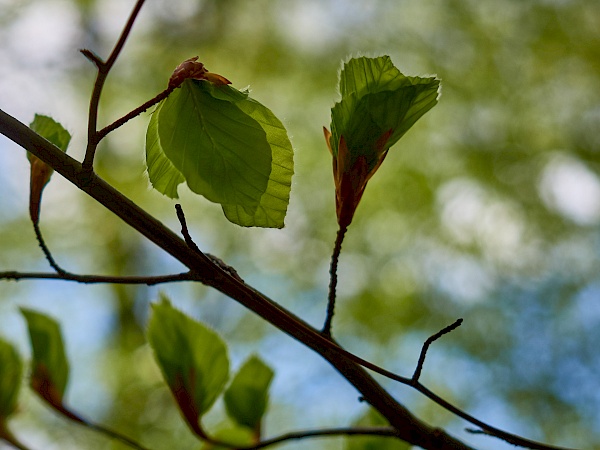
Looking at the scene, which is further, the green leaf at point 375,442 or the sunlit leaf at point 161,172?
the green leaf at point 375,442

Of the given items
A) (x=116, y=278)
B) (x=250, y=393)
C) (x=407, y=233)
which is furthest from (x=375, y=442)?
(x=407, y=233)

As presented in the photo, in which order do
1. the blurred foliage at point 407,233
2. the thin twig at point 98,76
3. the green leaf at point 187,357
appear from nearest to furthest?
the thin twig at point 98,76 < the green leaf at point 187,357 < the blurred foliage at point 407,233

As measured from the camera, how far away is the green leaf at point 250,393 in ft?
0.97

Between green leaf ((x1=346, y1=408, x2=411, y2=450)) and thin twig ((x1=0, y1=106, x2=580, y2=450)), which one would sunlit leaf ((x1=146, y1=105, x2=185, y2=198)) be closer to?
thin twig ((x1=0, y1=106, x2=580, y2=450))

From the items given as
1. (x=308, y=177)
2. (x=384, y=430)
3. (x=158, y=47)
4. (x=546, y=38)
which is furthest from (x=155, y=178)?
(x=158, y=47)

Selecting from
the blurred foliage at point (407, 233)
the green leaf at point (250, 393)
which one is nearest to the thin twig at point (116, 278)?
the green leaf at point (250, 393)

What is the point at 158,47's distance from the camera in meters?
1.80

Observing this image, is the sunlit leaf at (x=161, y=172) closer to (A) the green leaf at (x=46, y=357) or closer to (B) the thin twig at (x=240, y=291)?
(B) the thin twig at (x=240, y=291)

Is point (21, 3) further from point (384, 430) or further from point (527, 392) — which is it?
point (384, 430)

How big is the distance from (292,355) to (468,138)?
28.2 inches

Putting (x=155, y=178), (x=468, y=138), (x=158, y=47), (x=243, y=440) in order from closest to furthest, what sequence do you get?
(x=155, y=178) → (x=243, y=440) → (x=468, y=138) → (x=158, y=47)

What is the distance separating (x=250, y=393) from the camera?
0.98ft

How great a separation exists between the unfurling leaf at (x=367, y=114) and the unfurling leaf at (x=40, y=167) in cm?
9

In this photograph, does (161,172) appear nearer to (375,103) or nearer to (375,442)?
(375,103)
